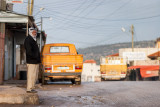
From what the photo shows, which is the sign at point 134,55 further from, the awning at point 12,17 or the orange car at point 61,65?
the awning at point 12,17

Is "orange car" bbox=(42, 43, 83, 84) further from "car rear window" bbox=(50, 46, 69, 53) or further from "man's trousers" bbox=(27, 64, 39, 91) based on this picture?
"man's trousers" bbox=(27, 64, 39, 91)

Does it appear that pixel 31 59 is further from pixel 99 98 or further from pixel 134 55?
pixel 134 55

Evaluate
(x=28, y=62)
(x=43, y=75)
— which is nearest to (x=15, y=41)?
(x=43, y=75)

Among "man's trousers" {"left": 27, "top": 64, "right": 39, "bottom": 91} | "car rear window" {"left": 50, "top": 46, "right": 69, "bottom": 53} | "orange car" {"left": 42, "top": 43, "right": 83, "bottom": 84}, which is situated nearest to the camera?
"man's trousers" {"left": 27, "top": 64, "right": 39, "bottom": 91}

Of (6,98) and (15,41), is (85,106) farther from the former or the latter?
(15,41)

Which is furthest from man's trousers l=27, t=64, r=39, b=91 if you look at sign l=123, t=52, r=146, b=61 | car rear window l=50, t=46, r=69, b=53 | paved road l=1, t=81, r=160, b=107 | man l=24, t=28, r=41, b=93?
sign l=123, t=52, r=146, b=61

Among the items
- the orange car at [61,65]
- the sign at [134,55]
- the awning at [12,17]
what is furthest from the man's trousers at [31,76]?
the sign at [134,55]

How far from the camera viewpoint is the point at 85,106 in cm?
645

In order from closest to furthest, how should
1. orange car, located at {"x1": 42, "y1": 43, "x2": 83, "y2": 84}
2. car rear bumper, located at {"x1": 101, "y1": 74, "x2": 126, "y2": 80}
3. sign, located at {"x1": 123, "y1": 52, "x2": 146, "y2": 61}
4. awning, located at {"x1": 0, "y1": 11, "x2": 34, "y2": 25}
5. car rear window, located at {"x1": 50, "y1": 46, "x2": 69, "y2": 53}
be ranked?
awning, located at {"x1": 0, "y1": 11, "x2": 34, "y2": 25}, orange car, located at {"x1": 42, "y1": 43, "x2": 83, "y2": 84}, car rear window, located at {"x1": 50, "y1": 46, "x2": 69, "y2": 53}, car rear bumper, located at {"x1": 101, "y1": 74, "x2": 126, "y2": 80}, sign, located at {"x1": 123, "y1": 52, "x2": 146, "y2": 61}

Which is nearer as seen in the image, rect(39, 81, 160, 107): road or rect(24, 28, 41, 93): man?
rect(39, 81, 160, 107): road

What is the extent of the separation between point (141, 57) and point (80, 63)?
62.7 m

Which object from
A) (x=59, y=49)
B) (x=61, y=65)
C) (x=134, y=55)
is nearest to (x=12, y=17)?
(x=59, y=49)

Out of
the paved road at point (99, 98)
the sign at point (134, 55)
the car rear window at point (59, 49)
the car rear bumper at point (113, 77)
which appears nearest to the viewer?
the paved road at point (99, 98)

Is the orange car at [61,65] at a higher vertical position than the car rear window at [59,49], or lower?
lower
